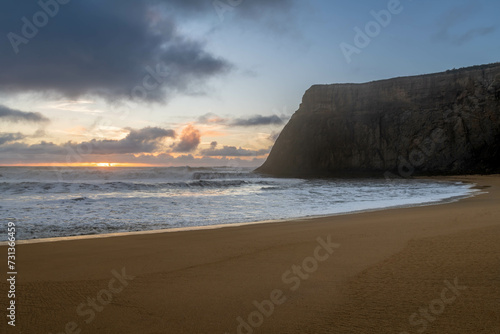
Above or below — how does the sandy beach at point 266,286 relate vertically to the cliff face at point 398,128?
below

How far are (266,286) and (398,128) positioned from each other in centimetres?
5637

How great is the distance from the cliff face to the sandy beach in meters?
48.4

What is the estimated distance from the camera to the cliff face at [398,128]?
47.0 meters

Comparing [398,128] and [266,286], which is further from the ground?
[398,128]

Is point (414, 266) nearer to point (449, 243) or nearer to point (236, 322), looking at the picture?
point (449, 243)

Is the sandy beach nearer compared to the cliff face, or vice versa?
the sandy beach

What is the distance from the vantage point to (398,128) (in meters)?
54.2

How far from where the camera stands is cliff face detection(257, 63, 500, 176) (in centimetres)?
4700

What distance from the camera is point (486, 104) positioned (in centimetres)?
4703

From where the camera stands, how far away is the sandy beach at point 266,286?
2.72 meters

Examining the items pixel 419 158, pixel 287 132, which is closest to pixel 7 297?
pixel 419 158

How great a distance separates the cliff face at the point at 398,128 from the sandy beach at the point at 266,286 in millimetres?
48410

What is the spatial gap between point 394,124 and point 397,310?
57.1 meters

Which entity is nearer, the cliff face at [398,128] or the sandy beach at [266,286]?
the sandy beach at [266,286]
